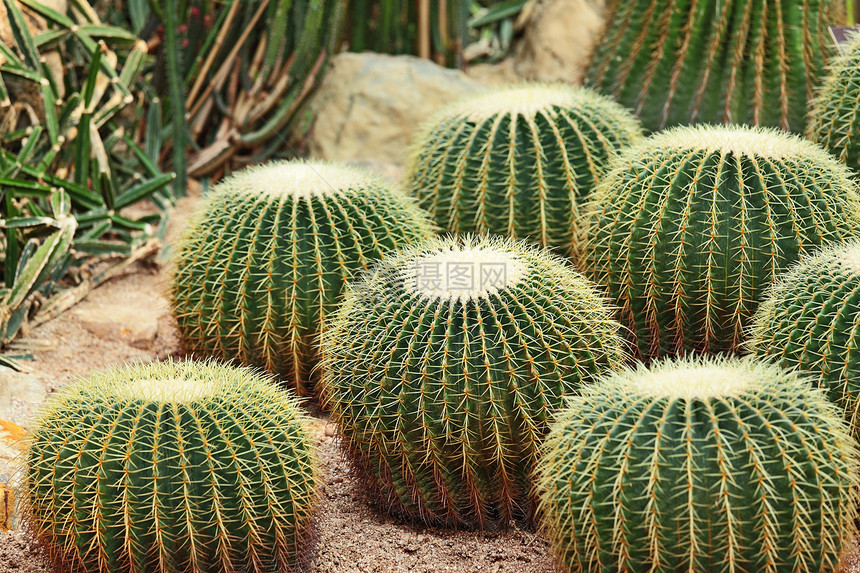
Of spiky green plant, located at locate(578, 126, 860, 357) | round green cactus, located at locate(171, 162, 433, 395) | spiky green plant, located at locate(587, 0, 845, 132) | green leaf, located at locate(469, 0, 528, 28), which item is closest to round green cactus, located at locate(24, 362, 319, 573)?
round green cactus, located at locate(171, 162, 433, 395)

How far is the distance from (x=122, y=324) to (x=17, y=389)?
86 centimetres

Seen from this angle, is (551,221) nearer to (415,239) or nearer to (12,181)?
(415,239)

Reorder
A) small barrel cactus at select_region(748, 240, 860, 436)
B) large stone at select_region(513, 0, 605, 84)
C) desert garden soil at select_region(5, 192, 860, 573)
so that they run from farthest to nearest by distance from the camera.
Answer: large stone at select_region(513, 0, 605, 84) < desert garden soil at select_region(5, 192, 860, 573) < small barrel cactus at select_region(748, 240, 860, 436)

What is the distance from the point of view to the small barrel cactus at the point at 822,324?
2695 millimetres

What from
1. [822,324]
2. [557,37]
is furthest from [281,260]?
[557,37]

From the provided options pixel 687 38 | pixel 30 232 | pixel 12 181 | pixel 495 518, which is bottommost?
pixel 495 518

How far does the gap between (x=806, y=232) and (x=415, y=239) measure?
1.38m

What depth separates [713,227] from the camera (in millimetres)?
3213

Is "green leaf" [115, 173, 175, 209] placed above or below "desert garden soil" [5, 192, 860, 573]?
above

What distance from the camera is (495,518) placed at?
3000 mm

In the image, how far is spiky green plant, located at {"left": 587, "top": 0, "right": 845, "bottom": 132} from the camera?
4766 millimetres

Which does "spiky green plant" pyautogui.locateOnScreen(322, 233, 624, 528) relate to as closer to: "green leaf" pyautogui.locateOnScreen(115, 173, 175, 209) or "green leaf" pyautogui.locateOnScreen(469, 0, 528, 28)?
"green leaf" pyautogui.locateOnScreen(115, 173, 175, 209)

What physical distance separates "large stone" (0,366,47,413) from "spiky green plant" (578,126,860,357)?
2.10 m

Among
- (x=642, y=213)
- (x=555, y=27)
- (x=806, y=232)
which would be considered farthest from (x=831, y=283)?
(x=555, y=27)
